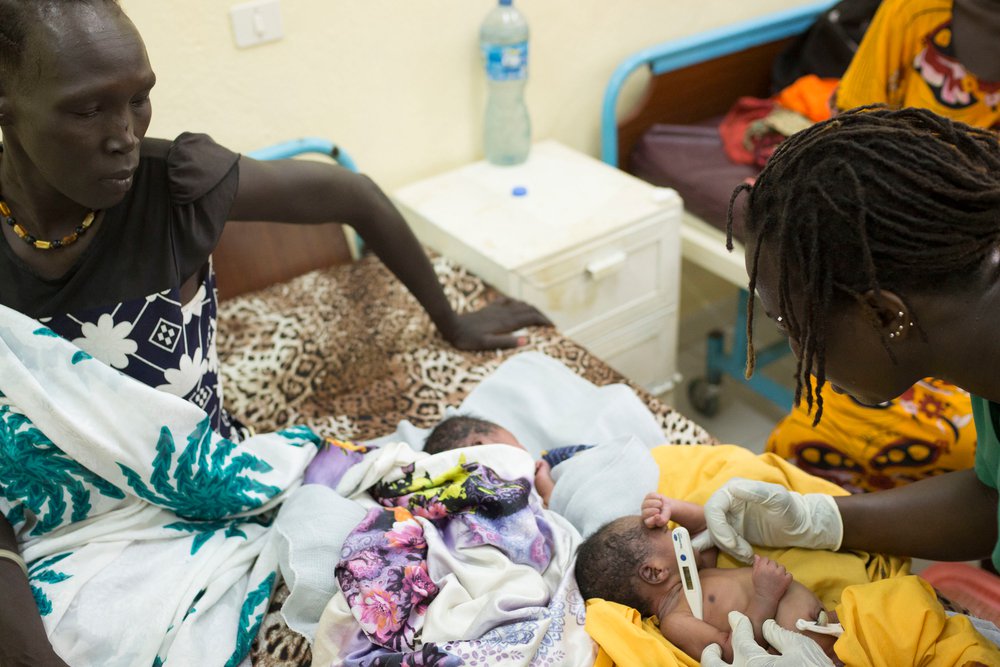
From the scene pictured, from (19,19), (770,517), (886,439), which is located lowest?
(886,439)

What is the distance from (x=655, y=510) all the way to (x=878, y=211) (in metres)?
0.66

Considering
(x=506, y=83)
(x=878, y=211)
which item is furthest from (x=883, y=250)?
(x=506, y=83)

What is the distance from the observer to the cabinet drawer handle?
2.37m

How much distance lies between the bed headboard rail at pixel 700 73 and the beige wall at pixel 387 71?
4.6 inches

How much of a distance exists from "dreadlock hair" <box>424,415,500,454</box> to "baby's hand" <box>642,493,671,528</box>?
35 centimetres

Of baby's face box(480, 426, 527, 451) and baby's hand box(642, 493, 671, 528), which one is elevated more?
baby's hand box(642, 493, 671, 528)

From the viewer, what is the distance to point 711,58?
2.94 meters

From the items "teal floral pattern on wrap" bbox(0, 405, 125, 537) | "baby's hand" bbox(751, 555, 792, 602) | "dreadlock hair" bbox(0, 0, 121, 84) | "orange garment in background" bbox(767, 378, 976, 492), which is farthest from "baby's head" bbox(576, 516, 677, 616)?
"dreadlock hair" bbox(0, 0, 121, 84)

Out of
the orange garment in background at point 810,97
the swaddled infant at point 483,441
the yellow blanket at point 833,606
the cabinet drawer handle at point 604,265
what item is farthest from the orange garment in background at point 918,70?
the swaddled infant at point 483,441

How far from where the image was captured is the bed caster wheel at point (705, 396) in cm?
300

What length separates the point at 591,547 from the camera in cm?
151

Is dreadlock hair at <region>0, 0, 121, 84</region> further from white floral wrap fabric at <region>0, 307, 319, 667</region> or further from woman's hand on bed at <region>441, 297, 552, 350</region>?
woman's hand on bed at <region>441, 297, 552, 350</region>

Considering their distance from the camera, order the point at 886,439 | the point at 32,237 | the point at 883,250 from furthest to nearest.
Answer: the point at 886,439 → the point at 32,237 → the point at 883,250

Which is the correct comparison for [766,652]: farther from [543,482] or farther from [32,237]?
[32,237]
